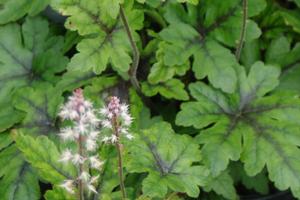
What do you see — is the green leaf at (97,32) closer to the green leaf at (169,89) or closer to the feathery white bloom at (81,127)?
the green leaf at (169,89)

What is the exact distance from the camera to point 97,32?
2797mm

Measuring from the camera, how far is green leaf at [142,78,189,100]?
290 cm

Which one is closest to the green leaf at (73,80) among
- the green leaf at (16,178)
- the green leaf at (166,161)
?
the green leaf at (16,178)

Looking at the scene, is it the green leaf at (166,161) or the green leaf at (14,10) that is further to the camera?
the green leaf at (14,10)

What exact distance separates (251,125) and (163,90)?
50cm

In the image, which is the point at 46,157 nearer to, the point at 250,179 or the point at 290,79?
the point at 250,179

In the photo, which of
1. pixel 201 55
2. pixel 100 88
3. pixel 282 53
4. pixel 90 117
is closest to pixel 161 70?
pixel 201 55

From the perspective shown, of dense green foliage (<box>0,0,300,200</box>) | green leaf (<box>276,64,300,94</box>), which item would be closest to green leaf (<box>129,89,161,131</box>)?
dense green foliage (<box>0,0,300,200</box>)

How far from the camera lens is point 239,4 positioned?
120 inches

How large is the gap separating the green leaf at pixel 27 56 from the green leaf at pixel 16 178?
1.27ft

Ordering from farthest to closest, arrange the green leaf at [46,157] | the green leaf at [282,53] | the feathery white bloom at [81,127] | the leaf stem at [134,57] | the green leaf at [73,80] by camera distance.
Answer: the green leaf at [282,53]
the green leaf at [73,80]
the leaf stem at [134,57]
the green leaf at [46,157]
the feathery white bloom at [81,127]

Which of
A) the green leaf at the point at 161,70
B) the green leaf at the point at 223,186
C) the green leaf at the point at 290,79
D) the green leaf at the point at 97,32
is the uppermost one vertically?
the green leaf at the point at 97,32

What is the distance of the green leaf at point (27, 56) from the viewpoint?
10.1ft

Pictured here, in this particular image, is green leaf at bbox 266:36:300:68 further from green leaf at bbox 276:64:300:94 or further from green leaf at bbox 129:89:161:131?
green leaf at bbox 129:89:161:131
